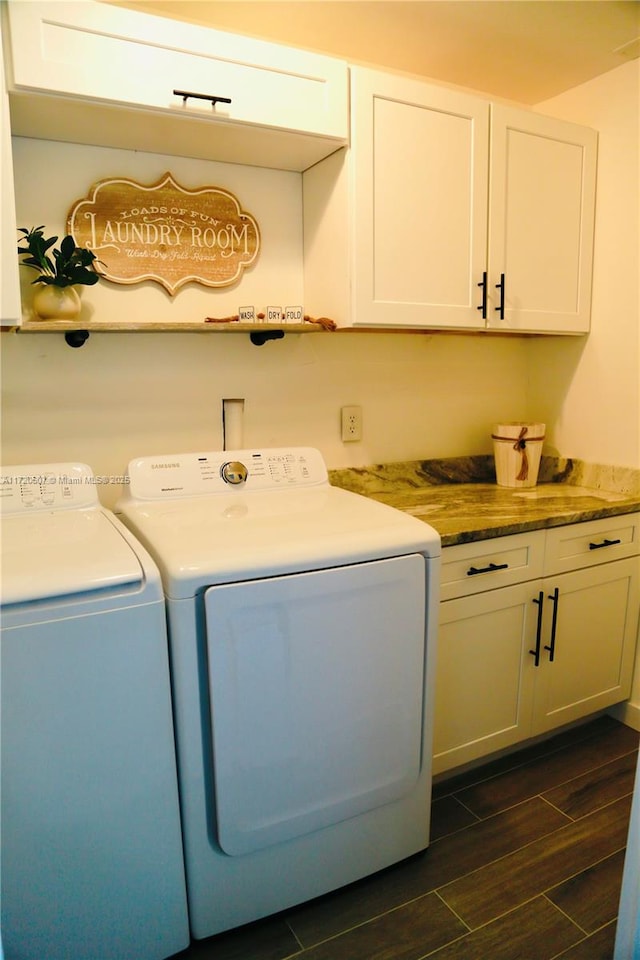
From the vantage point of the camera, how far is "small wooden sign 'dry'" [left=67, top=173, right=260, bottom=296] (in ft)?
5.65

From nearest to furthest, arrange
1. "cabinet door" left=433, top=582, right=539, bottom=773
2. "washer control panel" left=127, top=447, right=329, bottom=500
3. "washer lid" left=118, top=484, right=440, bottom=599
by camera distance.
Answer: "washer lid" left=118, top=484, right=440, bottom=599 < "washer control panel" left=127, top=447, right=329, bottom=500 < "cabinet door" left=433, top=582, right=539, bottom=773

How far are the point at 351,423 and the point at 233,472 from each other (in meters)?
0.57

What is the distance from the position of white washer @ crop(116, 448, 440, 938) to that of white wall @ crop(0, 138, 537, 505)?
358mm

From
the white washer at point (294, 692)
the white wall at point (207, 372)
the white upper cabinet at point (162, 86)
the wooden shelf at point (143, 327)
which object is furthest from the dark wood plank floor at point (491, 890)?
the white upper cabinet at point (162, 86)

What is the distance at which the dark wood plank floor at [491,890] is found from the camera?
140 cm

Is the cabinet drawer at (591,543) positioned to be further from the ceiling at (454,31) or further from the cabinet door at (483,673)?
the ceiling at (454,31)

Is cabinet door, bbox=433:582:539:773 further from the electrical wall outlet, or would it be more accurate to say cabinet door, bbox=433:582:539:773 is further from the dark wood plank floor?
the electrical wall outlet

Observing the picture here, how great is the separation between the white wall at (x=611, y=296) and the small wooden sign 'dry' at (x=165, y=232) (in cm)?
127

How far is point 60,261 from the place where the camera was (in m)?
1.56

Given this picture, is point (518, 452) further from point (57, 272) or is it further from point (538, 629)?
point (57, 272)

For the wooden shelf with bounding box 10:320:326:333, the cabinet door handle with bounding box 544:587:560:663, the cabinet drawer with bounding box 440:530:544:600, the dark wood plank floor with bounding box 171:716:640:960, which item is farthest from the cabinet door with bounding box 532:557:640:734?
Answer: the wooden shelf with bounding box 10:320:326:333

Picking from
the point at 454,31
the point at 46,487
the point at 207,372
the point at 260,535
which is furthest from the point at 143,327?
the point at 454,31

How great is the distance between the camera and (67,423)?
1762 millimetres

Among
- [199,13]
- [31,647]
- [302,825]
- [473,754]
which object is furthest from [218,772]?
[199,13]
